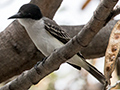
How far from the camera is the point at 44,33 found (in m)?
3.35

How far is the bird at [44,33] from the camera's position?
10.9ft

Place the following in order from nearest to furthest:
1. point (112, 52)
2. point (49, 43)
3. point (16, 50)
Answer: point (112, 52) → point (49, 43) → point (16, 50)

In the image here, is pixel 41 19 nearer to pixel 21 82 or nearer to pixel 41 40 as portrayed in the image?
pixel 41 40

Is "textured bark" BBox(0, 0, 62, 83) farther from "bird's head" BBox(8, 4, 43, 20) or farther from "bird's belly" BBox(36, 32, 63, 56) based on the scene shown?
"bird's belly" BBox(36, 32, 63, 56)

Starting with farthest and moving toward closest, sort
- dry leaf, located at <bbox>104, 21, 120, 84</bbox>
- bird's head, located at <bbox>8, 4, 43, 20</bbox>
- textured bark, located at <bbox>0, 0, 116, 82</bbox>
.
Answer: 1. textured bark, located at <bbox>0, 0, 116, 82</bbox>
2. bird's head, located at <bbox>8, 4, 43, 20</bbox>
3. dry leaf, located at <bbox>104, 21, 120, 84</bbox>

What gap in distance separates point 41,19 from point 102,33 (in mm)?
1026

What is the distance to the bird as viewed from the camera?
3.33m

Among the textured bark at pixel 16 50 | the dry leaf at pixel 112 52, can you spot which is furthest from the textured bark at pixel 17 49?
the dry leaf at pixel 112 52

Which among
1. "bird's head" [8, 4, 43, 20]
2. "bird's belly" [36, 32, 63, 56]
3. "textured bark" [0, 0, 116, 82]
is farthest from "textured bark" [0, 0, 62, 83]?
"bird's belly" [36, 32, 63, 56]

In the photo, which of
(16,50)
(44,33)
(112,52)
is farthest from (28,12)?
(112,52)

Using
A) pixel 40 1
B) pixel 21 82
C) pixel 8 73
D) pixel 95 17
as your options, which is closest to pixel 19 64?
pixel 8 73

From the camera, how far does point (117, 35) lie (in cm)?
277

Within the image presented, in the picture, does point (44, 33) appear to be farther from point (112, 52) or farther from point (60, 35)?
point (112, 52)

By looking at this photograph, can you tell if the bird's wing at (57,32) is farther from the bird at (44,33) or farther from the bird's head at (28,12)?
the bird's head at (28,12)
